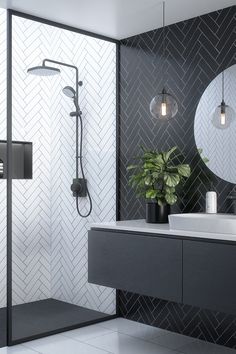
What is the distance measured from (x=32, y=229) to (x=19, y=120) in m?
1.02

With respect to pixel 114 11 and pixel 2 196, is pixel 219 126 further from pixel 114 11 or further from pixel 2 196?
pixel 2 196

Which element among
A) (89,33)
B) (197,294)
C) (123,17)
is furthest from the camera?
(89,33)

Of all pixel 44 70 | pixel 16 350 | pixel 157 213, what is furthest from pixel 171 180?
pixel 16 350

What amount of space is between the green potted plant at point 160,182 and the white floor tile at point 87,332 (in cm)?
100

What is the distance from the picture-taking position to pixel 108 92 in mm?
4086

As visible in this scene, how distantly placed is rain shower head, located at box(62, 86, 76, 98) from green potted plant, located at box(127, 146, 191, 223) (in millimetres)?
1017

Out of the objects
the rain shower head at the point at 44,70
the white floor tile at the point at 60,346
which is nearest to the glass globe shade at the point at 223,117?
the rain shower head at the point at 44,70

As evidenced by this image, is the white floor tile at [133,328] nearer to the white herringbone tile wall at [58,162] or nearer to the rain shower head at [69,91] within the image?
the white herringbone tile wall at [58,162]

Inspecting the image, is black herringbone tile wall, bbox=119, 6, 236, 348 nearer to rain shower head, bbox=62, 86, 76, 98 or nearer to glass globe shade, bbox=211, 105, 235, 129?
glass globe shade, bbox=211, 105, 235, 129

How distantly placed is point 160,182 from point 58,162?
1274mm

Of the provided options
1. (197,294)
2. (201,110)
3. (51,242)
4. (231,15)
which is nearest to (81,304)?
(51,242)

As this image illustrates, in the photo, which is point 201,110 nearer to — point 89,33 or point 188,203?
point 188,203

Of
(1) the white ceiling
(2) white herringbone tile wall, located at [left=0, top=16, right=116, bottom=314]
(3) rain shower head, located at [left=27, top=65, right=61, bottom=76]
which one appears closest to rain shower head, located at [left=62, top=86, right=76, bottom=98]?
(2) white herringbone tile wall, located at [left=0, top=16, right=116, bottom=314]

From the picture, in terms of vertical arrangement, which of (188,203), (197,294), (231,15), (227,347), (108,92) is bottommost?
(227,347)
